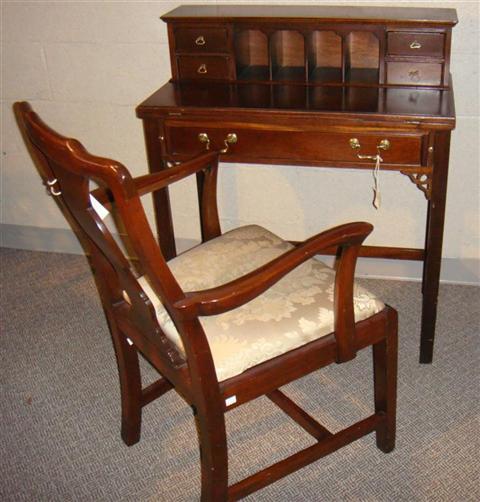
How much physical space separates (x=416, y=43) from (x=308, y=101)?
35cm

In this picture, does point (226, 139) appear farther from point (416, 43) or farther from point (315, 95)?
point (416, 43)

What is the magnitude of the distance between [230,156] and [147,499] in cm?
96

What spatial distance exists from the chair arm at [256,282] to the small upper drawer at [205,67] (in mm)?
901

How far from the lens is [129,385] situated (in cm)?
197

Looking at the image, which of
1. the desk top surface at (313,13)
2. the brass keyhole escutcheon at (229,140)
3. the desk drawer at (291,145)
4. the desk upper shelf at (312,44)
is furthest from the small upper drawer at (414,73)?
the brass keyhole escutcheon at (229,140)

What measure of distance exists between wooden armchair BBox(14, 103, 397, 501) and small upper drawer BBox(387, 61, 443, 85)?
1.95ft

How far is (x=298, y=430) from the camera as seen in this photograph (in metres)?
2.12

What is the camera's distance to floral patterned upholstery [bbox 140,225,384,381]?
64.3 inches

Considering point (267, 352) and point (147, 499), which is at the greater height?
point (267, 352)

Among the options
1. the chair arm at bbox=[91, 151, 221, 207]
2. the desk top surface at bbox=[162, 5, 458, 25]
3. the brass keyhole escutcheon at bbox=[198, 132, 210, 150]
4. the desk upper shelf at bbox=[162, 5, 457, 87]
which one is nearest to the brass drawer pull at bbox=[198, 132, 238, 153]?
the brass keyhole escutcheon at bbox=[198, 132, 210, 150]

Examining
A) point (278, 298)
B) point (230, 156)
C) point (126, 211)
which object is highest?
point (126, 211)

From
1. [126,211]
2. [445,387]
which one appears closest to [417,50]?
[445,387]

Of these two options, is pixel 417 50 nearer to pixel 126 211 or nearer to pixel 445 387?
pixel 445 387

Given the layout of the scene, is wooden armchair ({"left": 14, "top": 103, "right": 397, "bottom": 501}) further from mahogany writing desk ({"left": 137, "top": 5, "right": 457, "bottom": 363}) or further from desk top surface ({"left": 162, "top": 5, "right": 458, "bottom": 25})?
desk top surface ({"left": 162, "top": 5, "right": 458, "bottom": 25})
